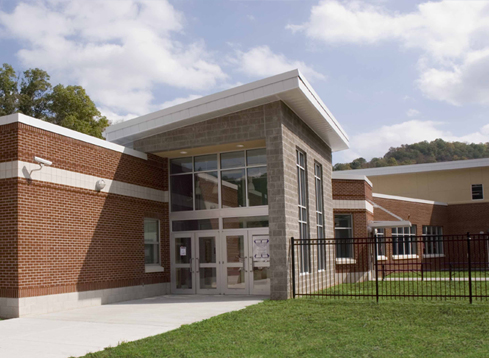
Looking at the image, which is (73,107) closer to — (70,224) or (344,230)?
(344,230)

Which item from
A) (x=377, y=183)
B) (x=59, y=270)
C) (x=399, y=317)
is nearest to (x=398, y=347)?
(x=399, y=317)

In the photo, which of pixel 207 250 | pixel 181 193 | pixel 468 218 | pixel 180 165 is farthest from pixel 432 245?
pixel 180 165

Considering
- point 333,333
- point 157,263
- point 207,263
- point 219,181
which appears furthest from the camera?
point 157,263

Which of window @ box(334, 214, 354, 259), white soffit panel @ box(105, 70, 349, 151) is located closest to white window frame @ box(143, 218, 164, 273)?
white soffit panel @ box(105, 70, 349, 151)

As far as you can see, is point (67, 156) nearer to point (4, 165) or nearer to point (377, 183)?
point (4, 165)

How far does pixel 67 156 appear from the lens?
14695 millimetres

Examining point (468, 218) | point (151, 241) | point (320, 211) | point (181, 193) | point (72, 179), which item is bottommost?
point (151, 241)

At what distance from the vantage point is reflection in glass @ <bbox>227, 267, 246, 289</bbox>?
17312 mm

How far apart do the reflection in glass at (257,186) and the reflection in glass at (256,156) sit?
229 millimetres

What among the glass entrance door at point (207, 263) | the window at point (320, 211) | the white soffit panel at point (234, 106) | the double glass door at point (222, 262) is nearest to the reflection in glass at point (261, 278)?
the double glass door at point (222, 262)

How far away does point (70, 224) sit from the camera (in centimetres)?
1463

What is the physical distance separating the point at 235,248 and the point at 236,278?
95 centimetres

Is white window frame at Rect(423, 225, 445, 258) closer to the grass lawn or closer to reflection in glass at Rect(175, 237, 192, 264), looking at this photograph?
reflection in glass at Rect(175, 237, 192, 264)

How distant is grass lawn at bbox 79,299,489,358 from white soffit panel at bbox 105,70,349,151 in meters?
6.19
